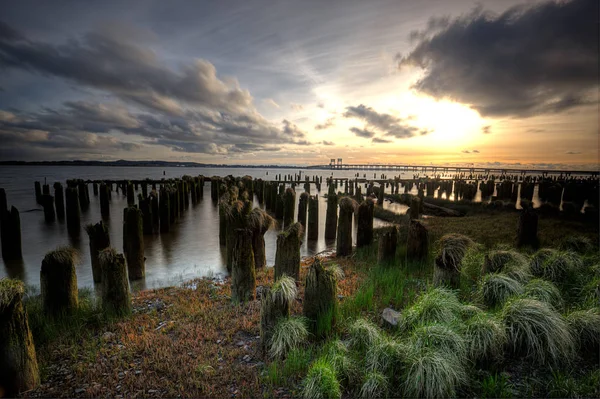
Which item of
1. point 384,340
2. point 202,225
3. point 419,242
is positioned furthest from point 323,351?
point 202,225

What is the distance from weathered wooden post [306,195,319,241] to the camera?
1543cm

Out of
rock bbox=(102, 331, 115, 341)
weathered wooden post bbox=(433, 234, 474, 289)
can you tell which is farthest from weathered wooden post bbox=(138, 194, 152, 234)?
weathered wooden post bbox=(433, 234, 474, 289)

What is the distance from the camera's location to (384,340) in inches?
172

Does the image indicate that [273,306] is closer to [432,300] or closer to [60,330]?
[432,300]

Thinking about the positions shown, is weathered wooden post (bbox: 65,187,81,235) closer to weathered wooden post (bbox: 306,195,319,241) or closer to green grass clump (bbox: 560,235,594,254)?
weathered wooden post (bbox: 306,195,319,241)

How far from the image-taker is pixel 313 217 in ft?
51.9

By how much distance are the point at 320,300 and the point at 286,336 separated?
977mm

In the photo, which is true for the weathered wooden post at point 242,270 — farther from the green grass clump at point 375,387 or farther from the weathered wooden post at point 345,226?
the weathered wooden post at point 345,226

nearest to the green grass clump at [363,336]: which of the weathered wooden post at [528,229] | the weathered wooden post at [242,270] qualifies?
the weathered wooden post at [242,270]

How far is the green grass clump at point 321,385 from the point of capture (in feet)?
11.4

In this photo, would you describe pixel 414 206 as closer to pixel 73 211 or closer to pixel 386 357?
pixel 386 357

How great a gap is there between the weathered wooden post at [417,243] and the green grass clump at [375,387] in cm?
613

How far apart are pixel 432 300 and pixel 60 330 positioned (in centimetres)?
706

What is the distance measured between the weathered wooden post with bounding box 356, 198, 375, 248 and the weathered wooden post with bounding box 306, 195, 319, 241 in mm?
3661
